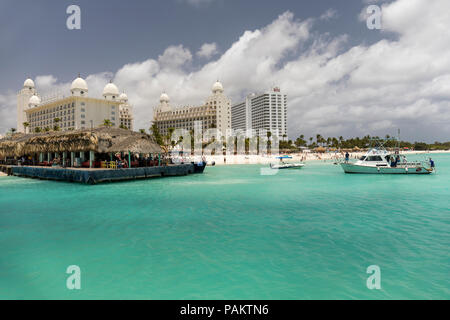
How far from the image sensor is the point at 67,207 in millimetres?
16000

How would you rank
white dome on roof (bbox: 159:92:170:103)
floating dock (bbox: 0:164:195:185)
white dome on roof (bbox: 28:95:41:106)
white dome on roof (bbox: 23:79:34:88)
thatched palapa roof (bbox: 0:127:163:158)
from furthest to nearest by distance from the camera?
white dome on roof (bbox: 159:92:170:103) < white dome on roof (bbox: 23:79:34:88) < white dome on roof (bbox: 28:95:41:106) < thatched palapa roof (bbox: 0:127:163:158) < floating dock (bbox: 0:164:195:185)

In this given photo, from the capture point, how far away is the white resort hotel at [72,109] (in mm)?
99394

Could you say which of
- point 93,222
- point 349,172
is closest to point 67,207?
point 93,222

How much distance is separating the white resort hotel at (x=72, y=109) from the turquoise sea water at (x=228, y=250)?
93723mm

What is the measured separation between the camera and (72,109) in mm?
99750

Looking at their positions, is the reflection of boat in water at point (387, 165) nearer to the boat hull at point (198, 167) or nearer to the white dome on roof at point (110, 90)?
the boat hull at point (198, 167)

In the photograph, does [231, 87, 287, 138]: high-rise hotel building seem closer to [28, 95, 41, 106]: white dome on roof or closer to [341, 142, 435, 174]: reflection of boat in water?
[28, 95, 41, 106]: white dome on roof

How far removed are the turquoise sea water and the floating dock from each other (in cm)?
1134

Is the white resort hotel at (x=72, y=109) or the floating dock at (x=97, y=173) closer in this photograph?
the floating dock at (x=97, y=173)

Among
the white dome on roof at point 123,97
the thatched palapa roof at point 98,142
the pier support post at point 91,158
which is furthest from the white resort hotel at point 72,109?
the pier support post at point 91,158

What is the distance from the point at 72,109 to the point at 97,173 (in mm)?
86437

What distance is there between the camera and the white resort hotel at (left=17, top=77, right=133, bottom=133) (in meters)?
99.4

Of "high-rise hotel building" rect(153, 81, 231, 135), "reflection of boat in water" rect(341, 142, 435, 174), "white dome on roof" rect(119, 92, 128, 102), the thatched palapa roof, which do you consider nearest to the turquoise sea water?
the thatched palapa roof
